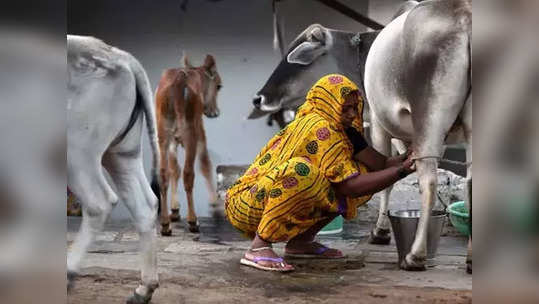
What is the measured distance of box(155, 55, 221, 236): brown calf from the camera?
3842 millimetres

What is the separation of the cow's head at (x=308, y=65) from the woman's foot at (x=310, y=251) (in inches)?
38.2

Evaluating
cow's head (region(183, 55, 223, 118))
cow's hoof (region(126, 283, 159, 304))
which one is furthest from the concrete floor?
cow's head (region(183, 55, 223, 118))

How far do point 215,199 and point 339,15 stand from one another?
1330mm

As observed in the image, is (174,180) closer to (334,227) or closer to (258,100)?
(258,100)

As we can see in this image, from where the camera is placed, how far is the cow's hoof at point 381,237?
390cm

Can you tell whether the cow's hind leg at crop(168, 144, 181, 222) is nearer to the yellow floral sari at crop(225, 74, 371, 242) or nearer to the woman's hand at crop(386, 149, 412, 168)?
the yellow floral sari at crop(225, 74, 371, 242)

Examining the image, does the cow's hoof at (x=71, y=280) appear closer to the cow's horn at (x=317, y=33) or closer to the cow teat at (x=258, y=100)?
the cow teat at (x=258, y=100)

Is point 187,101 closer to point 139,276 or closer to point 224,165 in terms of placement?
point 224,165

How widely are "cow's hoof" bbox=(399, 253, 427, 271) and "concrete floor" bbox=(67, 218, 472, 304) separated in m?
0.04

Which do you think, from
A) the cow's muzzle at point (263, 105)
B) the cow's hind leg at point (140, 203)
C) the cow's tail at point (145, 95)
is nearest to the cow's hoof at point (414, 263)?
the cow's hind leg at point (140, 203)

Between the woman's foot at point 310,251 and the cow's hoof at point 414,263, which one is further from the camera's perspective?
the woman's foot at point 310,251

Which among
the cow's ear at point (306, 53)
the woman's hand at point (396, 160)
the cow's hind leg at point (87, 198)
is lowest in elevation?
the cow's hind leg at point (87, 198)

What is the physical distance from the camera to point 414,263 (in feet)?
10.6

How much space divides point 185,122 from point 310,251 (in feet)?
3.42
